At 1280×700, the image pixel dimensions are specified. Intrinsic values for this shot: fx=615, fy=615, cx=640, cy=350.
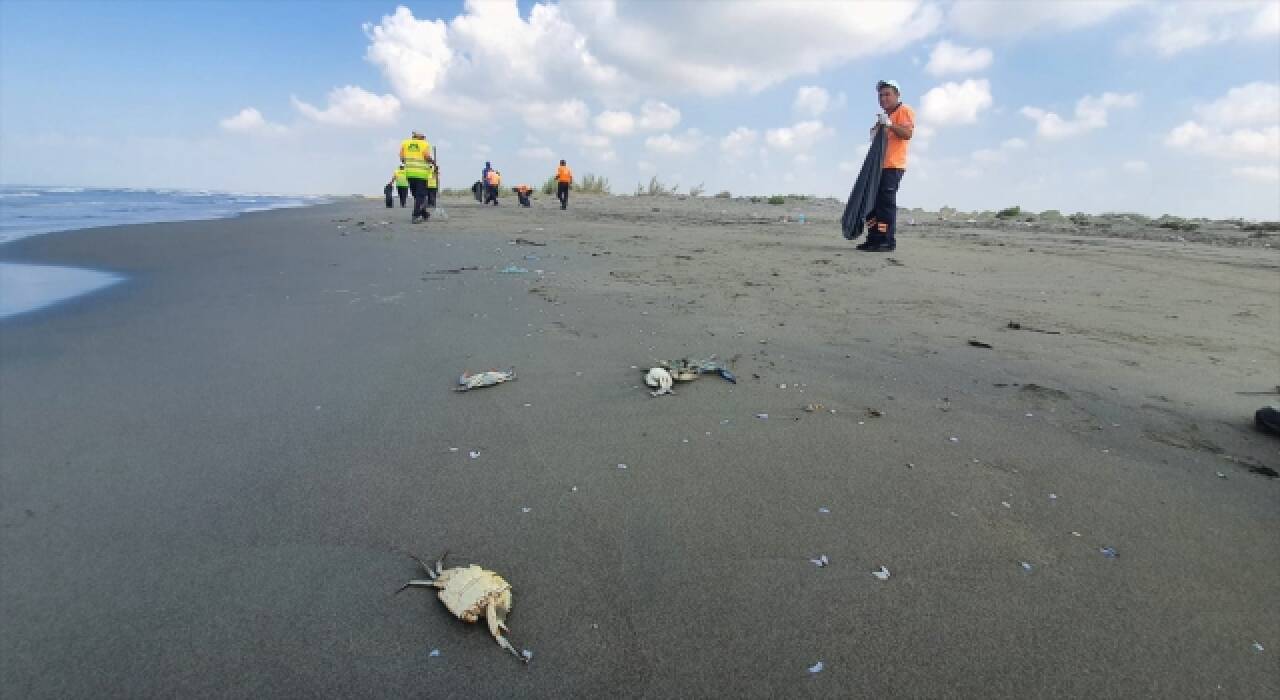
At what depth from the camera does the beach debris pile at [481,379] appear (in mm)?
2322

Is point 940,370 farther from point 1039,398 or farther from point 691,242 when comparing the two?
point 691,242

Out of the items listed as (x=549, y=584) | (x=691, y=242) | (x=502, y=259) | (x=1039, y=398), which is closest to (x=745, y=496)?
(x=549, y=584)

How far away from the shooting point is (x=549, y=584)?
3.98ft

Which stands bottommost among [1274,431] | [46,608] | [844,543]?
[46,608]

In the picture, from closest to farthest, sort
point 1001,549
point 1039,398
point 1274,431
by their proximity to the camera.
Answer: point 1001,549
point 1274,431
point 1039,398

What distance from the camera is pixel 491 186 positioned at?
18.3 meters

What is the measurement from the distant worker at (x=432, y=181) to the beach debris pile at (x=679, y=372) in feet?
30.5

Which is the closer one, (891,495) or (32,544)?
(32,544)

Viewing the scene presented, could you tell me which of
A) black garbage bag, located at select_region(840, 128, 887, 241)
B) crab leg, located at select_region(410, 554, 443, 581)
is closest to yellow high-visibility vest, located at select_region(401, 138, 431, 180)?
black garbage bag, located at select_region(840, 128, 887, 241)

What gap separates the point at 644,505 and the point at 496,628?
1.64ft

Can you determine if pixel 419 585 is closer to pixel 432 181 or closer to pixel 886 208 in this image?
pixel 886 208

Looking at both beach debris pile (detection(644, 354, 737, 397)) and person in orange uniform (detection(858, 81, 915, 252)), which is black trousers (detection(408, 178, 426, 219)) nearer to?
person in orange uniform (detection(858, 81, 915, 252))

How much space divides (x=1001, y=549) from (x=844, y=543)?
328 millimetres

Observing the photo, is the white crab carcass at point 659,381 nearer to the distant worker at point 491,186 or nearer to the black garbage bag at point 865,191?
the black garbage bag at point 865,191
